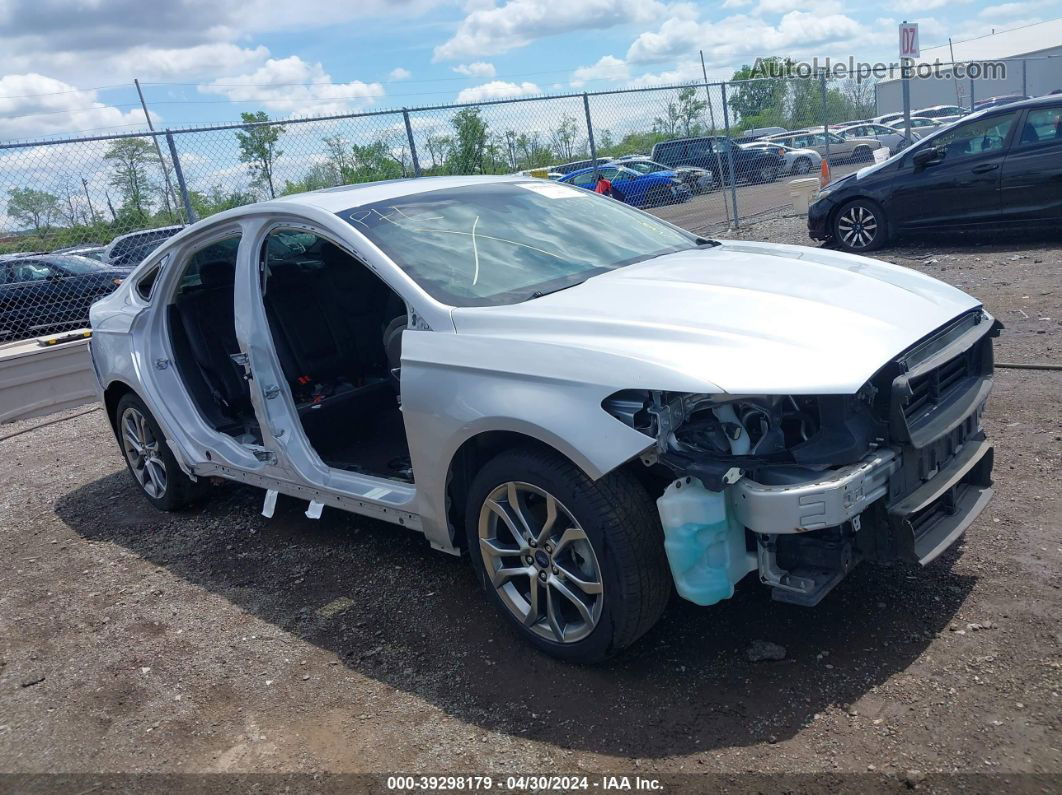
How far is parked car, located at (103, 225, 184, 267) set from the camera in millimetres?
10514

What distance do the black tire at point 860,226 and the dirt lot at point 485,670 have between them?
6216mm

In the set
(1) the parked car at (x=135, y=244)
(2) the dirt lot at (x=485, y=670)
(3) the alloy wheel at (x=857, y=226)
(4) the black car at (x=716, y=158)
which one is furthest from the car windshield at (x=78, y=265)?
(4) the black car at (x=716, y=158)

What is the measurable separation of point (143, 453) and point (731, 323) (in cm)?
405

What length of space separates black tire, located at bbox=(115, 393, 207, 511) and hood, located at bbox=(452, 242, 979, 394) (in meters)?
2.73

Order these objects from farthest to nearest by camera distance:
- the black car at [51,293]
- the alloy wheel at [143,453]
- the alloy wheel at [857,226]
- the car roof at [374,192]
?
1. the black car at [51,293]
2. the alloy wheel at [857,226]
3. the alloy wheel at [143,453]
4. the car roof at [374,192]

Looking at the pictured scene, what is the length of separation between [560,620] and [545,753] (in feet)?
1.76

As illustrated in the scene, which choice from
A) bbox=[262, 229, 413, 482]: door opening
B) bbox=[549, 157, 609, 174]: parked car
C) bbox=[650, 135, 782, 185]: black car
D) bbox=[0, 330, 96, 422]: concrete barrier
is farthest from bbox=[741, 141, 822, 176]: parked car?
bbox=[262, 229, 413, 482]: door opening

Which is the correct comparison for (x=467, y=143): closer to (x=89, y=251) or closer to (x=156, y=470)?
(x=89, y=251)

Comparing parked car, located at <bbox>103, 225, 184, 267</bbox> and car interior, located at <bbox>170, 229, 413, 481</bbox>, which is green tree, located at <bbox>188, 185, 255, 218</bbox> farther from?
car interior, located at <bbox>170, 229, 413, 481</bbox>

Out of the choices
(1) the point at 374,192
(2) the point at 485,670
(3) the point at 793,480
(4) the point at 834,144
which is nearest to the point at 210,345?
(1) the point at 374,192

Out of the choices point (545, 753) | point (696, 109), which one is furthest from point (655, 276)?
point (696, 109)

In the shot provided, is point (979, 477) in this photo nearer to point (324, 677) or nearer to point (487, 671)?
point (487, 671)

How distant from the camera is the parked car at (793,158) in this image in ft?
77.9

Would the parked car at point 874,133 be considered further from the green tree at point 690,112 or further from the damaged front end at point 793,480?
the damaged front end at point 793,480
